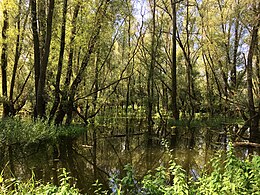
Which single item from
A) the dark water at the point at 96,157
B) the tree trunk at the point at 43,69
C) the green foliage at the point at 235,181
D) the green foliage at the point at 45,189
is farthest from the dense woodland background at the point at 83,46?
the green foliage at the point at 45,189

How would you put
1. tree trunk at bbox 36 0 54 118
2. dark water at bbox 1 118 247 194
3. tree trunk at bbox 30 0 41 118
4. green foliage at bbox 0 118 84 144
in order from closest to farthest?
1. dark water at bbox 1 118 247 194
2. green foliage at bbox 0 118 84 144
3. tree trunk at bbox 36 0 54 118
4. tree trunk at bbox 30 0 41 118

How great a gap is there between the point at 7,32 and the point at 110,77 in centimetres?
1818

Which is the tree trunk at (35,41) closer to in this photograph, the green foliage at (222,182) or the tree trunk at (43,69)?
the tree trunk at (43,69)

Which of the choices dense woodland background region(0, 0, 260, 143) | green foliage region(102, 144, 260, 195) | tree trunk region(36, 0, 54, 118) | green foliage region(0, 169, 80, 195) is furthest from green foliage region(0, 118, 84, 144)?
green foliage region(102, 144, 260, 195)

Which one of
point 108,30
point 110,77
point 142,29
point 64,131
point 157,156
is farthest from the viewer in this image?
point 110,77

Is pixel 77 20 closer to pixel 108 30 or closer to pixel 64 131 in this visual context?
pixel 108 30

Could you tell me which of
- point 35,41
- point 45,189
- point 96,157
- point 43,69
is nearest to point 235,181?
point 45,189

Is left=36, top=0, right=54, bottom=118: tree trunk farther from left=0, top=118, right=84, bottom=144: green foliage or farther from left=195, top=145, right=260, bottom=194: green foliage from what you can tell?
A: left=195, top=145, right=260, bottom=194: green foliage

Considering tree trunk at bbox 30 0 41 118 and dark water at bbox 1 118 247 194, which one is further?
tree trunk at bbox 30 0 41 118

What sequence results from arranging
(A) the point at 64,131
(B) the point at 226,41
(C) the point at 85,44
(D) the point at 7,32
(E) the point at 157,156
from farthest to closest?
(B) the point at 226,41 < (D) the point at 7,32 < (C) the point at 85,44 < (A) the point at 64,131 < (E) the point at 157,156

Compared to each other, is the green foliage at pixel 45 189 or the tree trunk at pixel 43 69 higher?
the tree trunk at pixel 43 69

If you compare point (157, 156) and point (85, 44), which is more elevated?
point (85, 44)

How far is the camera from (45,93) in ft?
48.4

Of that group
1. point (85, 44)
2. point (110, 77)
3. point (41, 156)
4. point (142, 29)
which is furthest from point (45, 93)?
point (110, 77)
